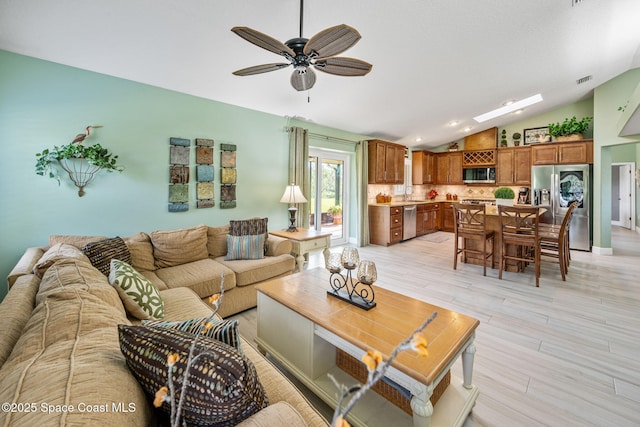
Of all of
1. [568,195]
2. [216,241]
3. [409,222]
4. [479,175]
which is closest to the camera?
[216,241]

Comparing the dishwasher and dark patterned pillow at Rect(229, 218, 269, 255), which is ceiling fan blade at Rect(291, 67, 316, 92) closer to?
dark patterned pillow at Rect(229, 218, 269, 255)

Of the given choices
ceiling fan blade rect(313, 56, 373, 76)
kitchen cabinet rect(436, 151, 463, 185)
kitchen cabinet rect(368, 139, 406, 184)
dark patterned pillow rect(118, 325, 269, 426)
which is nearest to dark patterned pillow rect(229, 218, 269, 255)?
ceiling fan blade rect(313, 56, 373, 76)

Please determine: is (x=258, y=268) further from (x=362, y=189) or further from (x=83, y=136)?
(x=362, y=189)

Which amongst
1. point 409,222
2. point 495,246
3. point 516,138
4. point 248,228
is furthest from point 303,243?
point 516,138

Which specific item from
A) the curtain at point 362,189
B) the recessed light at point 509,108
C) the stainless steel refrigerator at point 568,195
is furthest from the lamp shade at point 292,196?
the stainless steel refrigerator at point 568,195

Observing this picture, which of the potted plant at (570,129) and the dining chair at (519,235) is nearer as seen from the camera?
the dining chair at (519,235)

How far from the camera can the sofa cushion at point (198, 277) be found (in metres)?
2.51

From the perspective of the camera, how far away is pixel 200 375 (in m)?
0.70

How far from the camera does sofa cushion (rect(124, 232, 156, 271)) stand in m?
2.64

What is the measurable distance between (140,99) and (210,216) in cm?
162

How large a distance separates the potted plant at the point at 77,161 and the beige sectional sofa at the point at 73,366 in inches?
58.0

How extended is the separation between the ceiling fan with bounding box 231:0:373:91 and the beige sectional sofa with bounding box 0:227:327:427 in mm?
1575

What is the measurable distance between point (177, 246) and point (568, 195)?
7.19 meters

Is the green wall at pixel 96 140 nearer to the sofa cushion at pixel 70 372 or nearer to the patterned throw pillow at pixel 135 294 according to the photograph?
the patterned throw pillow at pixel 135 294
